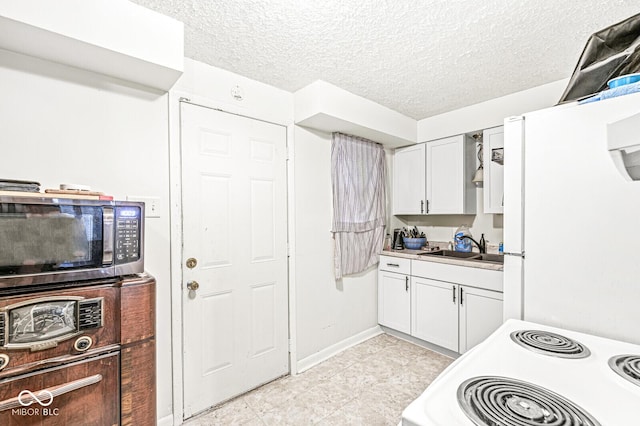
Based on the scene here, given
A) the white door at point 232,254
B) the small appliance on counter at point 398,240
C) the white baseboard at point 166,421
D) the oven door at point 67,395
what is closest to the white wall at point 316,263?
the white door at point 232,254

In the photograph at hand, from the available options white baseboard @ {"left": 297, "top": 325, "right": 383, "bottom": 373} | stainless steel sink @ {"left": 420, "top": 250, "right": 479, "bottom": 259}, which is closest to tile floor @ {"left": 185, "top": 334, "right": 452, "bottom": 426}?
white baseboard @ {"left": 297, "top": 325, "right": 383, "bottom": 373}

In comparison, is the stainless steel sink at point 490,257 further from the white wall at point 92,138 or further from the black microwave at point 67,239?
the black microwave at point 67,239

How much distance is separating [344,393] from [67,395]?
1757mm

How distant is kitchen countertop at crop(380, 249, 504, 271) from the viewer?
236 cm

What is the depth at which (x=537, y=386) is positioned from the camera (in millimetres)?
812

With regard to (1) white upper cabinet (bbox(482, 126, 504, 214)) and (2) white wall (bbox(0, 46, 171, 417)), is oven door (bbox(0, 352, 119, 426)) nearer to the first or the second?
(2) white wall (bbox(0, 46, 171, 417))

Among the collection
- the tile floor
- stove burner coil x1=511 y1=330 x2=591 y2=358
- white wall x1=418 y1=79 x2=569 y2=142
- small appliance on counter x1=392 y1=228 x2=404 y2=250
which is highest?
white wall x1=418 y1=79 x2=569 y2=142

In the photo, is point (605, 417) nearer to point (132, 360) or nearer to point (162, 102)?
point (132, 360)

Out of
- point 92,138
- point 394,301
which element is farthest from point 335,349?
point 92,138

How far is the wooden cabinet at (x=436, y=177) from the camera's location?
2910mm

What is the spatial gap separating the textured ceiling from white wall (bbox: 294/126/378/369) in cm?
60

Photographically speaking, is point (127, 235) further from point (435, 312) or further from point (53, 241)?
point (435, 312)

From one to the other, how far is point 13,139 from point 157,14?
911 mm

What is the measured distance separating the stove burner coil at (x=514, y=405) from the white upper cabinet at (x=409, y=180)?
98.6 inches
